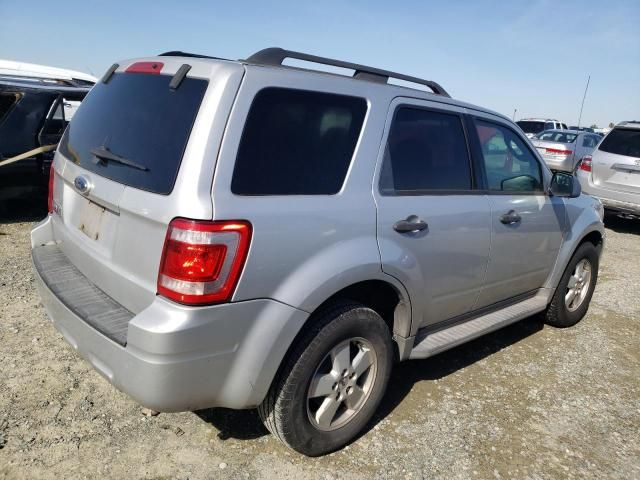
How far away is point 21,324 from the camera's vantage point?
359cm

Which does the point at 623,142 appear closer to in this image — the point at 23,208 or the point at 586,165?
the point at 586,165

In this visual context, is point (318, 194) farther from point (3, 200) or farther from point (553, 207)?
point (3, 200)

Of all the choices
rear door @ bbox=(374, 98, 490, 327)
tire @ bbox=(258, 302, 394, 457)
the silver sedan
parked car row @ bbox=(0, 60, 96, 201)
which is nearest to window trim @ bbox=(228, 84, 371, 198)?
rear door @ bbox=(374, 98, 490, 327)

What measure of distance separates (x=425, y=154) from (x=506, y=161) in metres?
0.93

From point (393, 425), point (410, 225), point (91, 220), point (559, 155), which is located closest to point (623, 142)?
point (559, 155)

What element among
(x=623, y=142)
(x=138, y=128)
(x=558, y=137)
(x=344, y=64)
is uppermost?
(x=344, y=64)

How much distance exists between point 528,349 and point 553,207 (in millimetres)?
1132

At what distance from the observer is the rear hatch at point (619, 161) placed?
795 cm

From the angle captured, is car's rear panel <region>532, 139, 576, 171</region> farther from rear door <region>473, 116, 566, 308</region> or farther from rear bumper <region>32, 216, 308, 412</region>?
rear bumper <region>32, 216, 308, 412</region>

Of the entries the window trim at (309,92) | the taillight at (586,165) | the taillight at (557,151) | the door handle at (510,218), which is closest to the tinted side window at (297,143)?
the window trim at (309,92)

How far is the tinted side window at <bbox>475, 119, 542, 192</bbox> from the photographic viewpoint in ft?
10.9

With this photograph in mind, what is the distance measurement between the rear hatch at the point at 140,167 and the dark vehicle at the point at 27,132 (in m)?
3.38

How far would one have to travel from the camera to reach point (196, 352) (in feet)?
6.47

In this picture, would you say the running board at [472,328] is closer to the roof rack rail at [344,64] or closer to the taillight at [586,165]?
the roof rack rail at [344,64]
